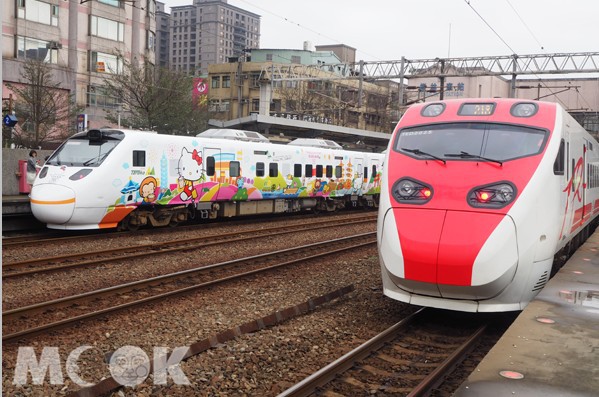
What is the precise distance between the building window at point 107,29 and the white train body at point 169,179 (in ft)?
92.9

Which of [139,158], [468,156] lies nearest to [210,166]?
[139,158]

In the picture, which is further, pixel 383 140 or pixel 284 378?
pixel 383 140

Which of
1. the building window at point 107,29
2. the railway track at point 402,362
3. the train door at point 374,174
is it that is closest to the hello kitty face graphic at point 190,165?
the railway track at point 402,362

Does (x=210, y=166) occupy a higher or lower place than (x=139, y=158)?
lower

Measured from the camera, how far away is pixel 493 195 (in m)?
7.04

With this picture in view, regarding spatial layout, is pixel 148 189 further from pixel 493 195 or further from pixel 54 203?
pixel 493 195

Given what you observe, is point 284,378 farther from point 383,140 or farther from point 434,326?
point 383,140

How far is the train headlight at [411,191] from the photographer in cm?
734

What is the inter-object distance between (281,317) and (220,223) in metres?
11.7

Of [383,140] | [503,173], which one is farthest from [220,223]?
[383,140]

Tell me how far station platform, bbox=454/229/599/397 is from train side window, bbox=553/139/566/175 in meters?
1.54

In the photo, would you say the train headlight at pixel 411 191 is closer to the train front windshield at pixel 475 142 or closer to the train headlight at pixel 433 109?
the train front windshield at pixel 475 142

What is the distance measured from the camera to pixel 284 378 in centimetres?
590

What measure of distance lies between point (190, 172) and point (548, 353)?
13.2m
